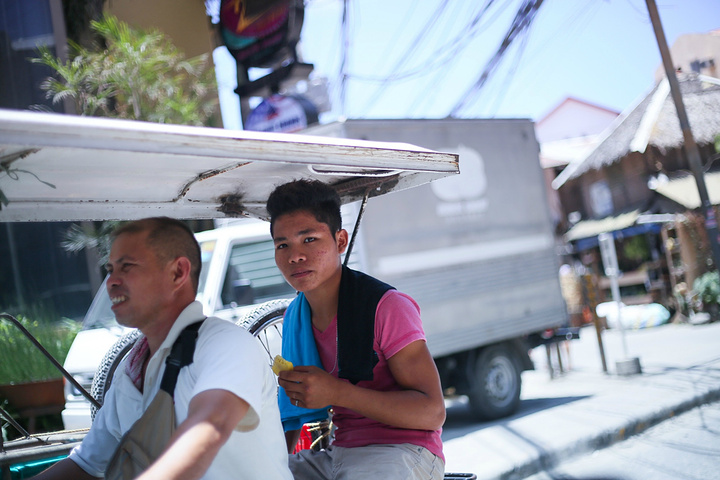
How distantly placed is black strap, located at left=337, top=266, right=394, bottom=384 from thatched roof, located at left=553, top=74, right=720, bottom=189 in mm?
21237

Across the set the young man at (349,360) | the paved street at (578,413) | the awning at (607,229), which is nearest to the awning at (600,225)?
the awning at (607,229)

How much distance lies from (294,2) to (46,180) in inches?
388

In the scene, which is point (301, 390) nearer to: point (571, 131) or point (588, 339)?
point (588, 339)

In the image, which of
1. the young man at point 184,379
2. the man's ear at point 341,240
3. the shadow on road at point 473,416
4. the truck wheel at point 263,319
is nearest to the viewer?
the young man at point 184,379

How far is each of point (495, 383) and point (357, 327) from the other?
21.1 feet

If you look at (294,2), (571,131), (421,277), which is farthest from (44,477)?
(571,131)

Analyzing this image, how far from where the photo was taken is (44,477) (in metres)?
2.22

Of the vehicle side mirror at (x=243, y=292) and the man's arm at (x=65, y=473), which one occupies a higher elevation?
the vehicle side mirror at (x=243, y=292)

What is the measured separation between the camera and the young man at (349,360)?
7.29ft

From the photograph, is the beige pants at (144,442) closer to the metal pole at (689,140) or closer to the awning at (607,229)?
the metal pole at (689,140)

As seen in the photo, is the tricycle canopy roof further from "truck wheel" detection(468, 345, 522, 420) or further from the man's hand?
"truck wheel" detection(468, 345, 522, 420)

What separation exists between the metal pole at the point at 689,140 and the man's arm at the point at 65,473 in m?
8.34

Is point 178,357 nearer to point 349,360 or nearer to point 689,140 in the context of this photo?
point 349,360

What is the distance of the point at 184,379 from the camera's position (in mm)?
1869
